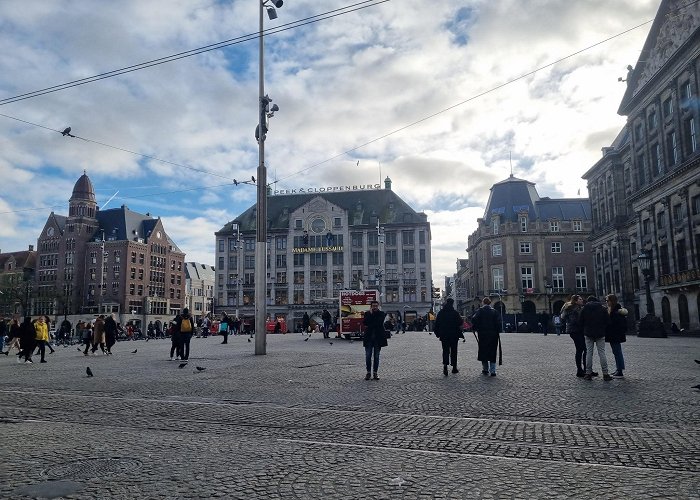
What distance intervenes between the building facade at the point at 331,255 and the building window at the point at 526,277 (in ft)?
41.6

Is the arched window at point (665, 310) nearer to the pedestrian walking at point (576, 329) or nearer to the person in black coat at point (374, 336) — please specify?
the pedestrian walking at point (576, 329)

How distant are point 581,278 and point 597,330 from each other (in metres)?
68.7

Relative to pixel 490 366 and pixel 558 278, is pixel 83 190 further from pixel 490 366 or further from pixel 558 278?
pixel 490 366

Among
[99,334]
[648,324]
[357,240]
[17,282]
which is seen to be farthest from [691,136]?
[17,282]

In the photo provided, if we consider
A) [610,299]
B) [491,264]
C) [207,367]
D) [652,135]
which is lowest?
[207,367]

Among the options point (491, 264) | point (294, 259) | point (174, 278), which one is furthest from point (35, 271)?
point (491, 264)

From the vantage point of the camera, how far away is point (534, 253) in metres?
75.4

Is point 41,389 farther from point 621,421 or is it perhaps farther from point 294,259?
point 294,259

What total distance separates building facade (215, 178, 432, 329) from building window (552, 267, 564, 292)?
1684 cm

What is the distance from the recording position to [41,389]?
10.9 m

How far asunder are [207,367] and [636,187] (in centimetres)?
4376

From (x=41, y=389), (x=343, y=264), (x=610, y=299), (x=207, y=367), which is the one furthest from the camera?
(x=343, y=264)

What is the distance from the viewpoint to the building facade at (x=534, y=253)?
7356cm

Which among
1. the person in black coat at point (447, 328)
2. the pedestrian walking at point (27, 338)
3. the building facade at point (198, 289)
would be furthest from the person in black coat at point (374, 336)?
the building facade at point (198, 289)
